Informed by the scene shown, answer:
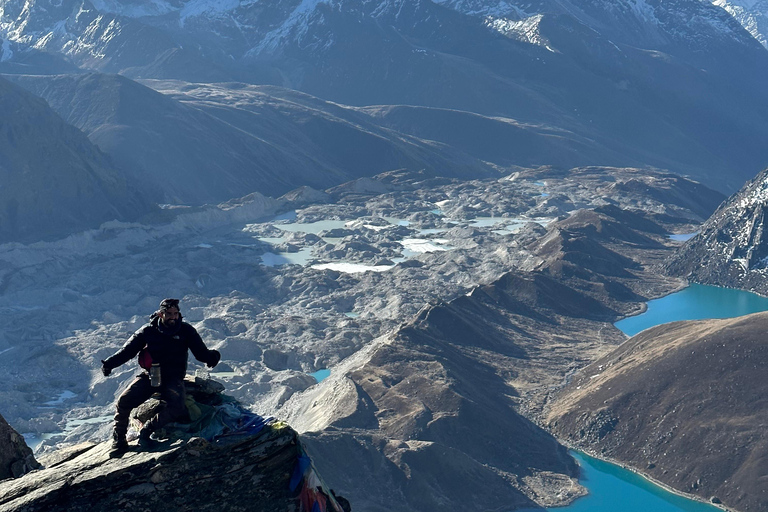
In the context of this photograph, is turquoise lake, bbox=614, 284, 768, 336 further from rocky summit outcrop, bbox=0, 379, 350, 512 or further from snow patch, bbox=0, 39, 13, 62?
snow patch, bbox=0, 39, 13, 62

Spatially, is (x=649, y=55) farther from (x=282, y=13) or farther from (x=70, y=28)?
(x=70, y=28)

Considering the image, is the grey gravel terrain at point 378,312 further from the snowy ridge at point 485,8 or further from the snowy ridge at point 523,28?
the snowy ridge at point 485,8

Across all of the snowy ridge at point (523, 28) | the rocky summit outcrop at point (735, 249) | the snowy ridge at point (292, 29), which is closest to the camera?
the rocky summit outcrop at point (735, 249)

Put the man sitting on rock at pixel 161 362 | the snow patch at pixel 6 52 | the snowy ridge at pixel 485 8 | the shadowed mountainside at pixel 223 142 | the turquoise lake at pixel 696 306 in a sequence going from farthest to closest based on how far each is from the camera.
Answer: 1. the snowy ridge at pixel 485 8
2. the snow patch at pixel 6 52
3. the shadowed mountainside at pixel 223 142
4. the turquoise lake at pixel 696 306
5. the man sitting on rock at pixel 161 362

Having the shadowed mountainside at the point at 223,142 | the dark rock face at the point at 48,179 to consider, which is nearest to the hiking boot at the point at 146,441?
the dark rock face at the point at 48,179

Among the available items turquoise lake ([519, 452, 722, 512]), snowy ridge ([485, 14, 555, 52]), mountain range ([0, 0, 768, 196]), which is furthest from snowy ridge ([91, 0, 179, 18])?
turquoise lake ([519, 452, 722, 512])

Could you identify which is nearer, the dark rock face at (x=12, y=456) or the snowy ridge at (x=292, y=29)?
the dark rock face at (x=12, y=456)

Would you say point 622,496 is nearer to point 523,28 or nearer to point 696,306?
point 696,306
